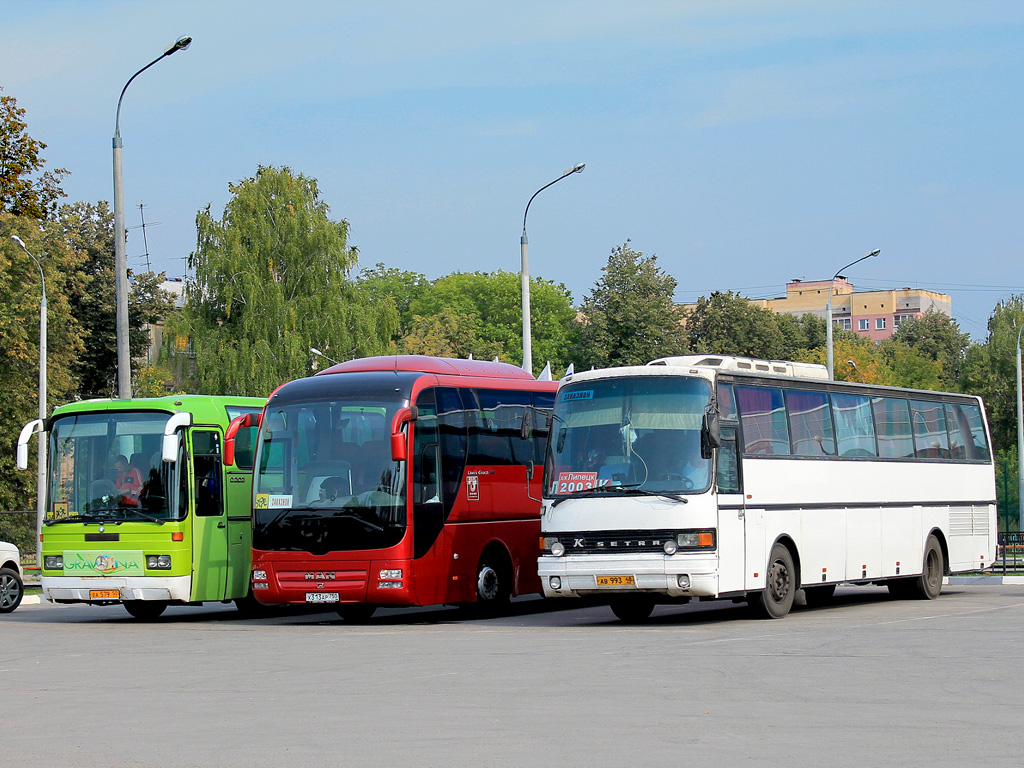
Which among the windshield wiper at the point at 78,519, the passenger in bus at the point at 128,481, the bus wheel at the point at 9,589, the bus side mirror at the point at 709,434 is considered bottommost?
the bus wheel at the point at 9,589

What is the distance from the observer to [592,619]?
20.1m

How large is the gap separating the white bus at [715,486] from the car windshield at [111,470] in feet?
18.6

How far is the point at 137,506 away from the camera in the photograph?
20.1 meters

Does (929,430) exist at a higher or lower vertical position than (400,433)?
higher

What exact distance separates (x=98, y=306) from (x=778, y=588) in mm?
49504

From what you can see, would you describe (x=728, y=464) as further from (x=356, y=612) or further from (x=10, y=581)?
(x=10, y=581)

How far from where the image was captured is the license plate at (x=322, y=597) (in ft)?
61.2

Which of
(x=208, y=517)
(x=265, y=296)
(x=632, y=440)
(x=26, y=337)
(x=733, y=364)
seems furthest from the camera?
(x=265, y=296)

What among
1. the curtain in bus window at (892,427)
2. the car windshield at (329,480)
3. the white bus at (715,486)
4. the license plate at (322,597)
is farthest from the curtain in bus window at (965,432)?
the license plate at (322,597)

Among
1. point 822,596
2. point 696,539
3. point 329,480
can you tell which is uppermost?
point 329,480

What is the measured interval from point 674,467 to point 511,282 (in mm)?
82621

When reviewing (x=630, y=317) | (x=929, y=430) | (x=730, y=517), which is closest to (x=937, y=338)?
(x=630, y=317)

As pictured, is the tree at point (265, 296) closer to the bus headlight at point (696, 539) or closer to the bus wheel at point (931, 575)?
the bus wheel at point (931, 575)

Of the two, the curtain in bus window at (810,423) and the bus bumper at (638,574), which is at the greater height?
the curtain in bus window at (810,423)
